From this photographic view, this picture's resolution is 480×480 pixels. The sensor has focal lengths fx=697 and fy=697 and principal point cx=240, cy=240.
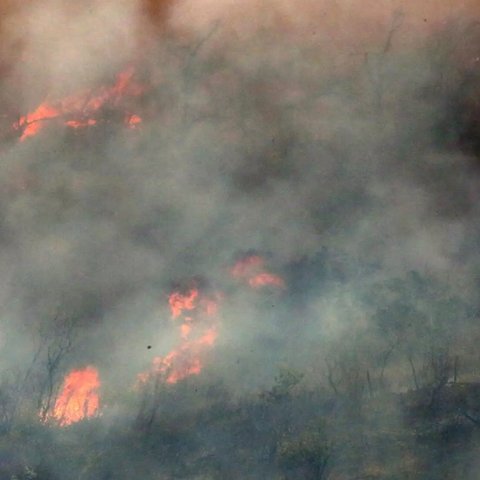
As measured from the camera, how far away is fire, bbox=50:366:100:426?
2720 centimetres

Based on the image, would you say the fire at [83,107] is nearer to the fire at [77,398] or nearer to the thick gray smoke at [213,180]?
the thick gray smoke at [213,180]

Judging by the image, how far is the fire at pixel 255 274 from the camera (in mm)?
29328

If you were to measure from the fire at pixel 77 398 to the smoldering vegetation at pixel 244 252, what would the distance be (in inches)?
10.2

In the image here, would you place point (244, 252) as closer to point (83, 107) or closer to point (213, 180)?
point (213, 180)

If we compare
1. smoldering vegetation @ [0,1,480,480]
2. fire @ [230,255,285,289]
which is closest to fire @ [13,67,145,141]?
smoldering vegetation @ [0,1,480,480]

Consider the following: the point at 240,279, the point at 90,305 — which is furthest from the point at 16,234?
the point at 240,279

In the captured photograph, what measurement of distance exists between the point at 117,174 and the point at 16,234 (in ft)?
17.3

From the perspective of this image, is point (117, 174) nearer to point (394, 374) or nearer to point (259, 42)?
point (259, 42)

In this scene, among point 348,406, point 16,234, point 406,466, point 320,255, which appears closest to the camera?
point 406,466

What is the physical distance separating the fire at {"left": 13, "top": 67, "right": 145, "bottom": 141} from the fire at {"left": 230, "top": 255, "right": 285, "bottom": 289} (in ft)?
29.7

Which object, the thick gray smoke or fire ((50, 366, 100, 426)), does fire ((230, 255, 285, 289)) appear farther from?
fire ((50, 366, 100, 426))

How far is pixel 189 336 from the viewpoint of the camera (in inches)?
1128

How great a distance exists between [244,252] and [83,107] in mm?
11033

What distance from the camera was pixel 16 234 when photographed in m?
31.5
